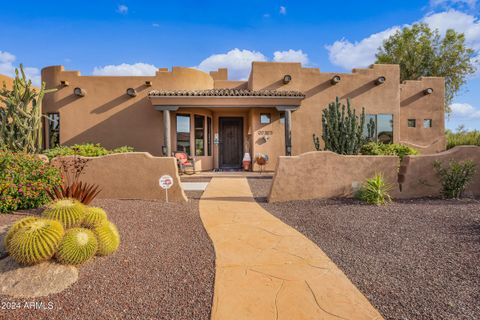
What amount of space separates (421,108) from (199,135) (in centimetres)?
1408

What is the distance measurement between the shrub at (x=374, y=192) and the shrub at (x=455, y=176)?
1.62 meters

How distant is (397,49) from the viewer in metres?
24.6

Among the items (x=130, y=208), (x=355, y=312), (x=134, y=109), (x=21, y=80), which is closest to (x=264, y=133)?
(x=134, y=109)

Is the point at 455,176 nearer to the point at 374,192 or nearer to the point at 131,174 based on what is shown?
the point at 374,192

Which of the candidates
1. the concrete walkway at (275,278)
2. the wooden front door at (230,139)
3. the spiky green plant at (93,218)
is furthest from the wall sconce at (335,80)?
the spiky green plant at (93,218)

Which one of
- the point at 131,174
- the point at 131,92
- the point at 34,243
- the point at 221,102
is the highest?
the point at 131,92

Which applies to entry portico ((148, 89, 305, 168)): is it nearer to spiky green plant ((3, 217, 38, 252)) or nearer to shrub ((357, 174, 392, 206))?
shrub ((357, 174, 392, 206))

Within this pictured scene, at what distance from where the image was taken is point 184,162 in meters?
11.5

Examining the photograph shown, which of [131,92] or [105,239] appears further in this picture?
[131,92]

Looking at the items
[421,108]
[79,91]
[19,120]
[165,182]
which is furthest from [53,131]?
[421,108]

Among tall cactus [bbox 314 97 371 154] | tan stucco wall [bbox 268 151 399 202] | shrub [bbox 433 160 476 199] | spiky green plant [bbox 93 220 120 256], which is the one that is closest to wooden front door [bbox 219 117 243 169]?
tall cactus [bbox 314 97 371 154]

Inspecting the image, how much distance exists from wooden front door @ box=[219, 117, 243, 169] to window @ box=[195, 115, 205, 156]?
4.73ft

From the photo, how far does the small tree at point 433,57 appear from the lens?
22.8m

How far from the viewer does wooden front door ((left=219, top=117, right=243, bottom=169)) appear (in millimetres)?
14141
